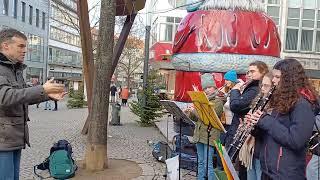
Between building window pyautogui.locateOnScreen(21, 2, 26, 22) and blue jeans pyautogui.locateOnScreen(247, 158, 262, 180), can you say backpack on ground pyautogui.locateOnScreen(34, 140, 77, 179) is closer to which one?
blue jeans pyautogui.locateOnScreen(247, 158, 262, 180)

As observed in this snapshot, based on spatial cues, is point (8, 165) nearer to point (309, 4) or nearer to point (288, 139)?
point (288, 139)

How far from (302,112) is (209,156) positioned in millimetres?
2746

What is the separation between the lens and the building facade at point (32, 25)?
47.4 meters

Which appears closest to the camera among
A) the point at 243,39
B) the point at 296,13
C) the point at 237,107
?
the point at 237,107

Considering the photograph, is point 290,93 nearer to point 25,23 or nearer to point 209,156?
point 209,156

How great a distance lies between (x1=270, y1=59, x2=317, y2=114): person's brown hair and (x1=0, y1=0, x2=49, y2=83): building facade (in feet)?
147

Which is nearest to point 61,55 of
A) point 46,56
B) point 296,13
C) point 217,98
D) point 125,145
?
point 46,56

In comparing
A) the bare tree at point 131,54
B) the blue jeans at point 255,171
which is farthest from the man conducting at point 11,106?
the bare tree at point 131,54

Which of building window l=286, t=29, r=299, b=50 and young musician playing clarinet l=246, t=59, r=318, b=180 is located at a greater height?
building window l=286, t=29, r=299, b=50

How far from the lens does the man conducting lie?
12.7 feet

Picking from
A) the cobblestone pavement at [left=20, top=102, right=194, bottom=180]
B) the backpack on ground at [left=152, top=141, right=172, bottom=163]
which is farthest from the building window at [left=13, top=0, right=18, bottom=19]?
the backpack on ground at [left=152, top=141, right=172, bottom=163]

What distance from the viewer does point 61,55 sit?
236 ft

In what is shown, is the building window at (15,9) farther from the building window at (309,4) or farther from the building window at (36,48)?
the building window at (309,4)

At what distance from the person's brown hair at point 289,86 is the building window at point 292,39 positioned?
36.5 metres
